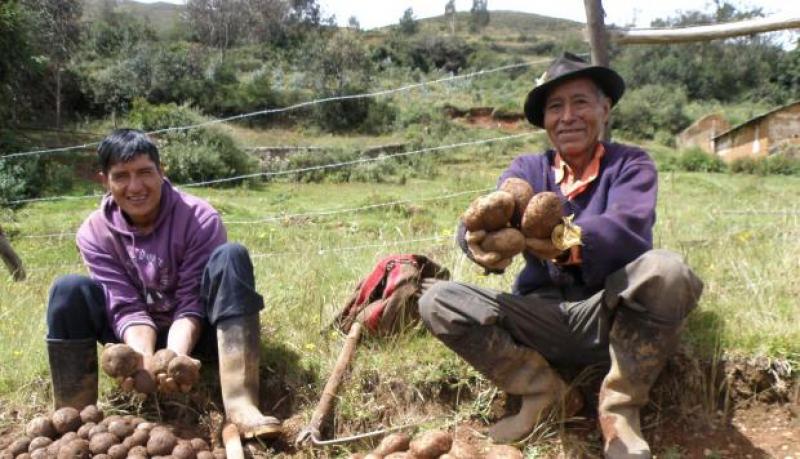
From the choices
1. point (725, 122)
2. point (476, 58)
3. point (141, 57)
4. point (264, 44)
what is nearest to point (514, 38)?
point (476, 58)

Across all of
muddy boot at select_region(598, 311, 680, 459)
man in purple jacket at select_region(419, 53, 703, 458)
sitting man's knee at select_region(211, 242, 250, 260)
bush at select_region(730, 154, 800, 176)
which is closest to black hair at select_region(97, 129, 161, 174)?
sitting man's knee at select_region(211, 242, 250, 260)

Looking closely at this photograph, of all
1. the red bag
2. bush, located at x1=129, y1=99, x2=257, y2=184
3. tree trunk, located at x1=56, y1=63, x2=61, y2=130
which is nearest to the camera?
the red bag

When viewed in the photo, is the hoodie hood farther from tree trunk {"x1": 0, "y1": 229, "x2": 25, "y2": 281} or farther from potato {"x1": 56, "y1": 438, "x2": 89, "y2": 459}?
tree trunk {"x1": 0, "y1": 229, "x2": 25, "y2": 281}

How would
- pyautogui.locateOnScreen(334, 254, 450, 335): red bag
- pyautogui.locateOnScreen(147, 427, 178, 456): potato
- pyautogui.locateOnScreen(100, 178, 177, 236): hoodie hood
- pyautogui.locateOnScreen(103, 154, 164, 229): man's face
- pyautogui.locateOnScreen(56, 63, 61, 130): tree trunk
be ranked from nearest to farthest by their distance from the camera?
pyautogui.locateOnScreen(147, 427, 178, 456): potato, pyautogui.locateOnScreen(103, 154, 164, 229): man's face, pyautogui.locateOnScreen(100, 178, 177, 236): hoodie hood, pyautogui.locateOnScreen(334, 254, 450, 335): red bag, pyautogui.locateOnScreen(56, 63, 61, 130): tree trunk

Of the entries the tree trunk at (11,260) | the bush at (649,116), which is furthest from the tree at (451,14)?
the tree trunk at (11,260)

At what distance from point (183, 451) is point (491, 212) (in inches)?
53.6

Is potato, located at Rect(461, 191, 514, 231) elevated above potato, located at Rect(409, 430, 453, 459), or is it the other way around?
potato, located at Rect(461, 191, 514, 231)

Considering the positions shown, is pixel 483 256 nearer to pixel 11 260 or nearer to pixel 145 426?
pixel 145 426

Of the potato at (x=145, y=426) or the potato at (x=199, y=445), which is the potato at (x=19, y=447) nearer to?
the potato at (x=145, y=426)

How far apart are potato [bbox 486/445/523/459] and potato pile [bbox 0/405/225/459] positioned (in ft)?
3.17

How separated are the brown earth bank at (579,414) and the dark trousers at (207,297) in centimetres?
42

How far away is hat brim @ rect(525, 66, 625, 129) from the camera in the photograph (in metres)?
2.42

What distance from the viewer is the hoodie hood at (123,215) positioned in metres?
2.75

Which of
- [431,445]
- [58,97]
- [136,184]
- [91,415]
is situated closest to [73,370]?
[91,415]
